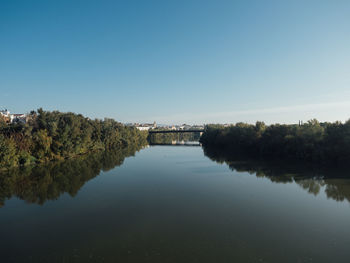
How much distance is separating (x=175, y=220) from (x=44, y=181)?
771 inches

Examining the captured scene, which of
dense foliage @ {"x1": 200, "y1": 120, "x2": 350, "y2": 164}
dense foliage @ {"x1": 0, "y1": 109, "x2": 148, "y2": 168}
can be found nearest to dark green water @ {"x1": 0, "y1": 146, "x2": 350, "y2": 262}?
dense foliage @ {"x1": 0, "y1": 109, "x2": 148, "y2": 168}

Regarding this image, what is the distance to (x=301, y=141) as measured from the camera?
4331cm

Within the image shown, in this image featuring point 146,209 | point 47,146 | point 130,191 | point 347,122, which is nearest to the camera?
point 146,209

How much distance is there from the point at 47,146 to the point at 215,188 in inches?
1175

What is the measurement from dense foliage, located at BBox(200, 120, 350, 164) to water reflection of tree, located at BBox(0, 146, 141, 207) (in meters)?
34.9

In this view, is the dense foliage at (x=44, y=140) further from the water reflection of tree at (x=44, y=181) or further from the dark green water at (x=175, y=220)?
the dark green water at (x=175, y=220)

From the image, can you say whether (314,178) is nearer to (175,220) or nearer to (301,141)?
(301,141)

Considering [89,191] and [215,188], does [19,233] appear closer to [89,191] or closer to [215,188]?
[89,191]

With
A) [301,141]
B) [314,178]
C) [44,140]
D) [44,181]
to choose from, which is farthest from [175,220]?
[301,141]

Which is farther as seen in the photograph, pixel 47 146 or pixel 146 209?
pixel 47 146

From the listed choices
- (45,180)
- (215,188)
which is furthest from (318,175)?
(45,180)

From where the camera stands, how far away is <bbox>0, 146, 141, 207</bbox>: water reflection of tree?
22.2 m

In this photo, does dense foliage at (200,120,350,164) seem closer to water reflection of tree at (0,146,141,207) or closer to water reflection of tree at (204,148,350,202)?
water reflection of tree at (204,148,350,202)

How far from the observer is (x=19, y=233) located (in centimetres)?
1372
